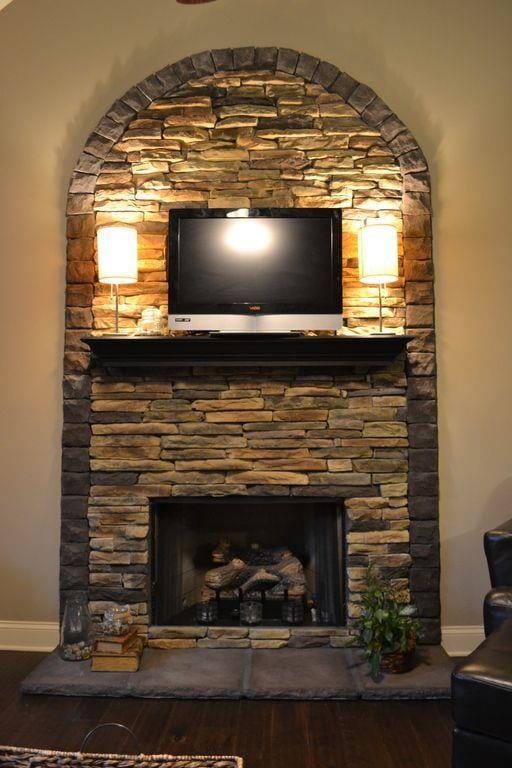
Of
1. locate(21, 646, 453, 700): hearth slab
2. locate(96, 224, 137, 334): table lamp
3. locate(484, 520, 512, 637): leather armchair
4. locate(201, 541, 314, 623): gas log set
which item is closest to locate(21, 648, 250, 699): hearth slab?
locate(21, 646, 453, 700): hearth slab

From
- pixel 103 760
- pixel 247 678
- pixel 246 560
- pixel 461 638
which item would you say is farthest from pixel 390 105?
pixel 103 760

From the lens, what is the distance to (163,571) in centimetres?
349

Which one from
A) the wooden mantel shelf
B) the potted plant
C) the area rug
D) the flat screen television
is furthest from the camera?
the flat screen television

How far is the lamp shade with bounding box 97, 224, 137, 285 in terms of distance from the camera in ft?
10.6

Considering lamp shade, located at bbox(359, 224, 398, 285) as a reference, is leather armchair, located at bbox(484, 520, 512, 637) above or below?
below

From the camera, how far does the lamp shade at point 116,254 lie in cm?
323

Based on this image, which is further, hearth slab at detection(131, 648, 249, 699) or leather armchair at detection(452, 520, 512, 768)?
hearth slab at detection(131, 648, 249, 699)

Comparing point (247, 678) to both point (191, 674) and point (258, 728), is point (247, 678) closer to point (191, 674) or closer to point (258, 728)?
point (191, 674)

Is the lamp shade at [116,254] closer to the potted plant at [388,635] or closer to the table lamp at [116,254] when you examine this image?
the table lamp at [116,254]

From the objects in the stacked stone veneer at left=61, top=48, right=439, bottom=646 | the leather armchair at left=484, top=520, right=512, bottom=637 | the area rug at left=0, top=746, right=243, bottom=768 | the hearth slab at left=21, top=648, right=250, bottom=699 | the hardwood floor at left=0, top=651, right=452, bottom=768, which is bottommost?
the hardwood floor at left=0, top=651, right=452, bottom=768

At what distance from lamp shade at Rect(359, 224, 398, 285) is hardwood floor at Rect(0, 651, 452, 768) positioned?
1765 millimetres

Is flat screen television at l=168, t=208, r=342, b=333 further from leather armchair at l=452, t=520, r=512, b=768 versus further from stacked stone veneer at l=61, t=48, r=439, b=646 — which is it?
leather armchair at l=452, t=520, r=512, b=768

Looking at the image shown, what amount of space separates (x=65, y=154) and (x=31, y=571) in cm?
199

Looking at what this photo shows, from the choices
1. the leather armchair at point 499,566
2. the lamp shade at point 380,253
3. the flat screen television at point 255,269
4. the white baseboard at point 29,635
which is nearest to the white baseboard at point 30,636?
the white baseboard at point 29,635
